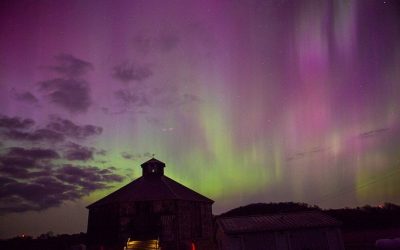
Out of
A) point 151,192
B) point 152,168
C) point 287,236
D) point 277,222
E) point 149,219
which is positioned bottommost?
point 287,236

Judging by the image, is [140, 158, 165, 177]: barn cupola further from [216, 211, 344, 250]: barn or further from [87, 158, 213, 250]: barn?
[216, 211, 344, 250]: barn

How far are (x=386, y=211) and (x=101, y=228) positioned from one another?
54.2 metres

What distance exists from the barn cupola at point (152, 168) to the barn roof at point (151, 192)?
2.90 feet

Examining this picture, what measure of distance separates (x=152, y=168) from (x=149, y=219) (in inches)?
383

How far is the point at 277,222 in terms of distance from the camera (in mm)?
28953

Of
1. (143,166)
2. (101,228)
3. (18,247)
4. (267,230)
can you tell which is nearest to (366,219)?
(267,230)

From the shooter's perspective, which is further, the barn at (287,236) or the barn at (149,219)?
the barn at (149,219)

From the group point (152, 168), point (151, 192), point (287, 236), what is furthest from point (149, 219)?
point (287, 236)

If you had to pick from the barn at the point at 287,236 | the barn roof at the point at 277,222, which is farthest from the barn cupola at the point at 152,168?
the barn at the point at 287,236

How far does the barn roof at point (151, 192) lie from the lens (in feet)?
108

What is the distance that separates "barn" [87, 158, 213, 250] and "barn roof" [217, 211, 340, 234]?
4.12 meters

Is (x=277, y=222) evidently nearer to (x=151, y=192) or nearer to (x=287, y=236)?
(x=287, y=236)

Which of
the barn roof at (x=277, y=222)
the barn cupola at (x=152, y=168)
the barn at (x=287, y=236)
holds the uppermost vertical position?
the barn cupola at (x=152, y=168)

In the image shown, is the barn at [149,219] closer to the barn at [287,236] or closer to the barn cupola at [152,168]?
the barn cupola at [152,168]
